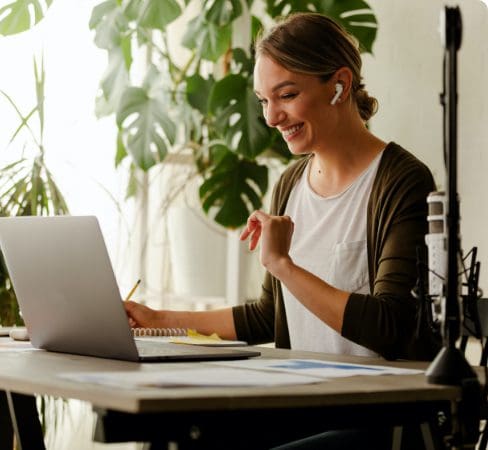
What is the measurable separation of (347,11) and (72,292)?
207cm

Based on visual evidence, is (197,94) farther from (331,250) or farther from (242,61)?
(331,250)

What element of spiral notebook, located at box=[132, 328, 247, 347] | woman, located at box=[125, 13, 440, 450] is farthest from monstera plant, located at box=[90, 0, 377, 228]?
spiral notebook, located at box=[132, 328, 247, 347]

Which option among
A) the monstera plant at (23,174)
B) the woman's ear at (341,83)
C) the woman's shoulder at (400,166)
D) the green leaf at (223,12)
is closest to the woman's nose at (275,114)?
the woman's ear at (341,83)

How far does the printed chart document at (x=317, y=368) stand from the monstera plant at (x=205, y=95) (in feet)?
6.36

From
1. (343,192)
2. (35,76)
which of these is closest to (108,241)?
(35,76)

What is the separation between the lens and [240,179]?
3.59m

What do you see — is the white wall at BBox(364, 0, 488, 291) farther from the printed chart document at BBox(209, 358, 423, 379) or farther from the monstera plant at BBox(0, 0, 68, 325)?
the printed chart document at BBox(209, 358, 423, 379)

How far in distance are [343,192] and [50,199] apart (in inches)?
56.4

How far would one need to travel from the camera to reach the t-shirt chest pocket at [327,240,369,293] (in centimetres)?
200

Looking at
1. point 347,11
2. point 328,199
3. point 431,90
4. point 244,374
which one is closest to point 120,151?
point 347,11

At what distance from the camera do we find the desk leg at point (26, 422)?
5.27 ft

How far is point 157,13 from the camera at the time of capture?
345cm

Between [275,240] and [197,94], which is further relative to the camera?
[197,94]

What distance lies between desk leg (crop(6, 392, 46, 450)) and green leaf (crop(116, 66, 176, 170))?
6.25ft
